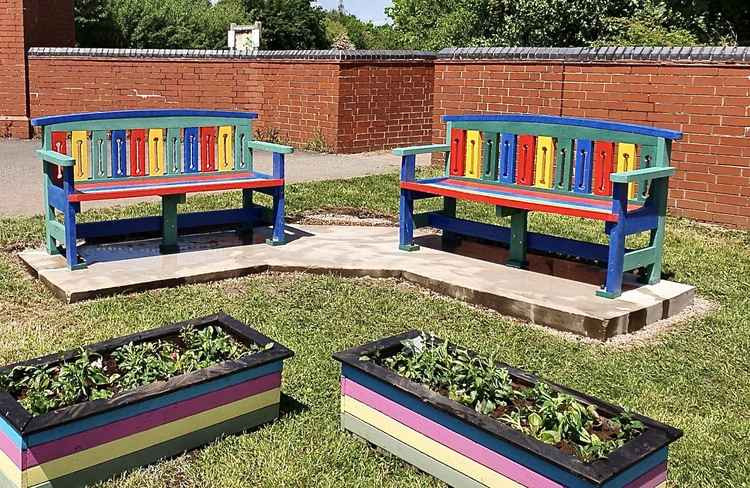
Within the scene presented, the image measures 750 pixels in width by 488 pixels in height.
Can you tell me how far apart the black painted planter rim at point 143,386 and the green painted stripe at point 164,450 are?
0.25 meters

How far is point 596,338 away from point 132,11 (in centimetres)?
2571

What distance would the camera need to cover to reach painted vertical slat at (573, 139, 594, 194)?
20.7 ft

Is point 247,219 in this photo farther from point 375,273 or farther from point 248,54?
point 248,54

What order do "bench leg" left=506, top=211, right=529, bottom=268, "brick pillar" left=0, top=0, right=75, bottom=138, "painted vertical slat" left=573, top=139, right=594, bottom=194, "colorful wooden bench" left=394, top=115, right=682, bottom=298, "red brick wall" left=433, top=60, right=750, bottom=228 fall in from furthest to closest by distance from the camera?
"brick pillar" left=0, top=0, right=75, bottom=138, "red brick wall" left=433, top=60, right=750, bottom=228, "bench leg" left=506, top=211, right=529, bottom=268, "painted vertical slat" left=573, top=139, right=594, bottom=194, "colorful wooden bench" left=394, top=115, right=682, bottom=298

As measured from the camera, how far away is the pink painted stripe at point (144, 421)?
3.21m

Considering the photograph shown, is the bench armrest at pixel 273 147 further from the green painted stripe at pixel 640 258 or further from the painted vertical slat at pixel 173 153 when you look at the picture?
the green painted stripe at pixel 640 258

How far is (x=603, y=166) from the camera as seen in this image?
20.3 ft

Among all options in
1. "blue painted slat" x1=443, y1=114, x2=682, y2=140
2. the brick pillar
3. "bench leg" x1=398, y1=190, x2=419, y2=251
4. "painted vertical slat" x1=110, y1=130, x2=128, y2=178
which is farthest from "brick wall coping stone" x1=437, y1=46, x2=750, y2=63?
the brick pillar

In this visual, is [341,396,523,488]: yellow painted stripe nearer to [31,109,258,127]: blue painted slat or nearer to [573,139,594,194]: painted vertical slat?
[573,139,594,194]: painted vertical slat

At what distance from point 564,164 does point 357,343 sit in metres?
2.38

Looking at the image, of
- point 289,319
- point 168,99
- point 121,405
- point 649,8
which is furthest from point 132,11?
point 121,405

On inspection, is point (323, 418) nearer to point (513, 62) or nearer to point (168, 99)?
point (513, 62)

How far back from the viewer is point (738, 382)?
4.69 m

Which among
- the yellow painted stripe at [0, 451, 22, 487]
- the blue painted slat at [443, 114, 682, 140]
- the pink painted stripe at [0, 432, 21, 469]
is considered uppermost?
the blue painted slat at [443, 114, 682, 140]
